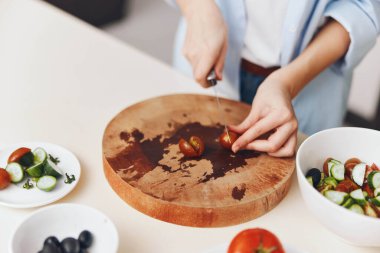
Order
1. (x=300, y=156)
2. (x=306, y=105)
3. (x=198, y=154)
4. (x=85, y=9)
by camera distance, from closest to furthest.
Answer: (x=300, y=156) → (x=198, y=154) → (x=306, y=105) → (x=85, y=9)

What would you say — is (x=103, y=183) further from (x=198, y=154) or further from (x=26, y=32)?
(x=26, y=32)

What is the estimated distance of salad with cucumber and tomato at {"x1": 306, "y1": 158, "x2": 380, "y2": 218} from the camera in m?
0.88

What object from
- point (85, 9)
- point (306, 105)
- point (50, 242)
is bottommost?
point (85, 9)

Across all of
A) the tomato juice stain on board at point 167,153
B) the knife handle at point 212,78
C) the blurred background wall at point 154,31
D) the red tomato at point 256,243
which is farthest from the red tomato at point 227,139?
the blurred background wall at point 154,31

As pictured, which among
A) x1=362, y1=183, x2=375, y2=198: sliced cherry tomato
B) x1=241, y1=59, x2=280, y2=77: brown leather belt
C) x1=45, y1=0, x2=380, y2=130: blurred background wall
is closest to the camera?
x1=362, y1=183, x2=375, y2=198: sliced cherry tomato

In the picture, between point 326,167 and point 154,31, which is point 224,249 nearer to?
point 326,167

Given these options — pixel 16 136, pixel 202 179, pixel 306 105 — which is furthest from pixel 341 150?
pixel 16 136

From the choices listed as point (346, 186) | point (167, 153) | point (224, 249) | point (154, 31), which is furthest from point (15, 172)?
point (154, 31)

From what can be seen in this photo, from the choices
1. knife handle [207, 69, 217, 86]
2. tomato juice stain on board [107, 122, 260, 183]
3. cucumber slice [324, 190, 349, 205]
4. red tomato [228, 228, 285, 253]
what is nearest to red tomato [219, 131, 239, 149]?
tomato juice stain on board [107, 122, 260, 183]

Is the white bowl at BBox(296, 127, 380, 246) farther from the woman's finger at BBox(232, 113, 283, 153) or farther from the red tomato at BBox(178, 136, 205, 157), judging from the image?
the red tomato at BBox(178, 136, 205, 157)

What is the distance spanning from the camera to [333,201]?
89 centimetres

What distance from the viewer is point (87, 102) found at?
129 cm

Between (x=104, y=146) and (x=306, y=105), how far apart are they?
0.70 m

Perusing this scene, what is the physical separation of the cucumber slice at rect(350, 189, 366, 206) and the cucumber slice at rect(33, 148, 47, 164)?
0.63 meters
